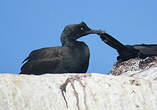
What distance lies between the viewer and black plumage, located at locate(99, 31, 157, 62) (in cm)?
664

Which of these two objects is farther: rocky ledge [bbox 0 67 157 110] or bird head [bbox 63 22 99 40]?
bird head [bbox 63 22 99 40]

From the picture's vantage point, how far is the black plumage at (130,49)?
6645mm

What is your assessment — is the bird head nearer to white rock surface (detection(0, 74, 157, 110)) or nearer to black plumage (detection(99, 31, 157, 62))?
black plumage (detection(99, 31, 157, 62))

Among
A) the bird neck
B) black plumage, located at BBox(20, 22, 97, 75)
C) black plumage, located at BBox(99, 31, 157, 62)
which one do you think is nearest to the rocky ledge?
black plumage, located at BBox(20, 22, 97, 75)

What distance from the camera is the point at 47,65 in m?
5.38

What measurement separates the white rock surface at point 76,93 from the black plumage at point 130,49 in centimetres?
302

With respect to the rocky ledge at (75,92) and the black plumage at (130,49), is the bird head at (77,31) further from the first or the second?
the rocky ledge at (75,92)

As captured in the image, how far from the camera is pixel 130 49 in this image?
6812mm

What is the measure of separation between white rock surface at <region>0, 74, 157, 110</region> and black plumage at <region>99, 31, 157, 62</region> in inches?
119

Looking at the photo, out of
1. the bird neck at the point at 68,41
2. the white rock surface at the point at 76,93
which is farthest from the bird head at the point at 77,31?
the white rock surface at the point at 76,93

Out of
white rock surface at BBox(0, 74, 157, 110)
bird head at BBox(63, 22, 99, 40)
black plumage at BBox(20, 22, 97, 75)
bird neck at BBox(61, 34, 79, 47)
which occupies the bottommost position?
white rock surface at BBox(0, 74, 157, 110)

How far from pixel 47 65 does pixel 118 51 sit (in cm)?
192

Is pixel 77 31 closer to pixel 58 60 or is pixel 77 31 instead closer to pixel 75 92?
pixel 58 60

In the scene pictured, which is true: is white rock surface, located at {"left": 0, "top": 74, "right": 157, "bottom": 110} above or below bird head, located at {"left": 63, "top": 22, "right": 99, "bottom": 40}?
below
